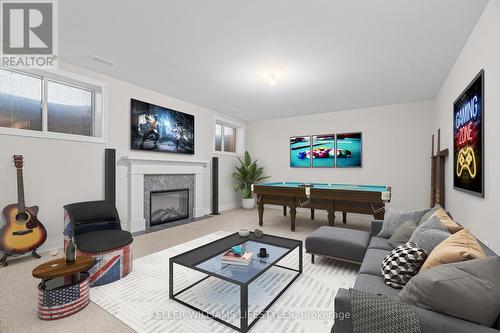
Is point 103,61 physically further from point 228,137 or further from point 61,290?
point 228,137

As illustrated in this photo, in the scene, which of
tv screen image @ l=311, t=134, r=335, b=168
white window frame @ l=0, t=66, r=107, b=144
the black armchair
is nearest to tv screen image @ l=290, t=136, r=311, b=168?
tv screen image @ l=311, t=134, r=335, b=168

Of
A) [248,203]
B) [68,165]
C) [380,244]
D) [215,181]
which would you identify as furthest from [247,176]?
[380,244]

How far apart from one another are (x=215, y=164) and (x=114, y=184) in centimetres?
262

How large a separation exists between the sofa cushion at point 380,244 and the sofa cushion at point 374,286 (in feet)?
2.43

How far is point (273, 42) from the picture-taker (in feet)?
9.05

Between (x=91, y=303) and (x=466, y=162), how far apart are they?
412 centimetres

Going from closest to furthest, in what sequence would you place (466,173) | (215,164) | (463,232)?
(463,232) → (466,173) → (215,164)

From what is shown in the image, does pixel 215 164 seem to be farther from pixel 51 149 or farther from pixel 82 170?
pixel 51 149

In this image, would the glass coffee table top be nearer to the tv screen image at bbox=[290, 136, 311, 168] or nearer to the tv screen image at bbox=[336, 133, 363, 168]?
the tv screen image at bbox=[336, 133, 363, 168]

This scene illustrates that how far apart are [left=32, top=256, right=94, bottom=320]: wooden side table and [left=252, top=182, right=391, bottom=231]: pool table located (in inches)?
131

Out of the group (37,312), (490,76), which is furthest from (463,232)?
(37,312)

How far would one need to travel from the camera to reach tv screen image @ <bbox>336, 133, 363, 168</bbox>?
18.8ft

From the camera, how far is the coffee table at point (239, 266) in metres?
1.73

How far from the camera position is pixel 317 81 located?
401 cm
